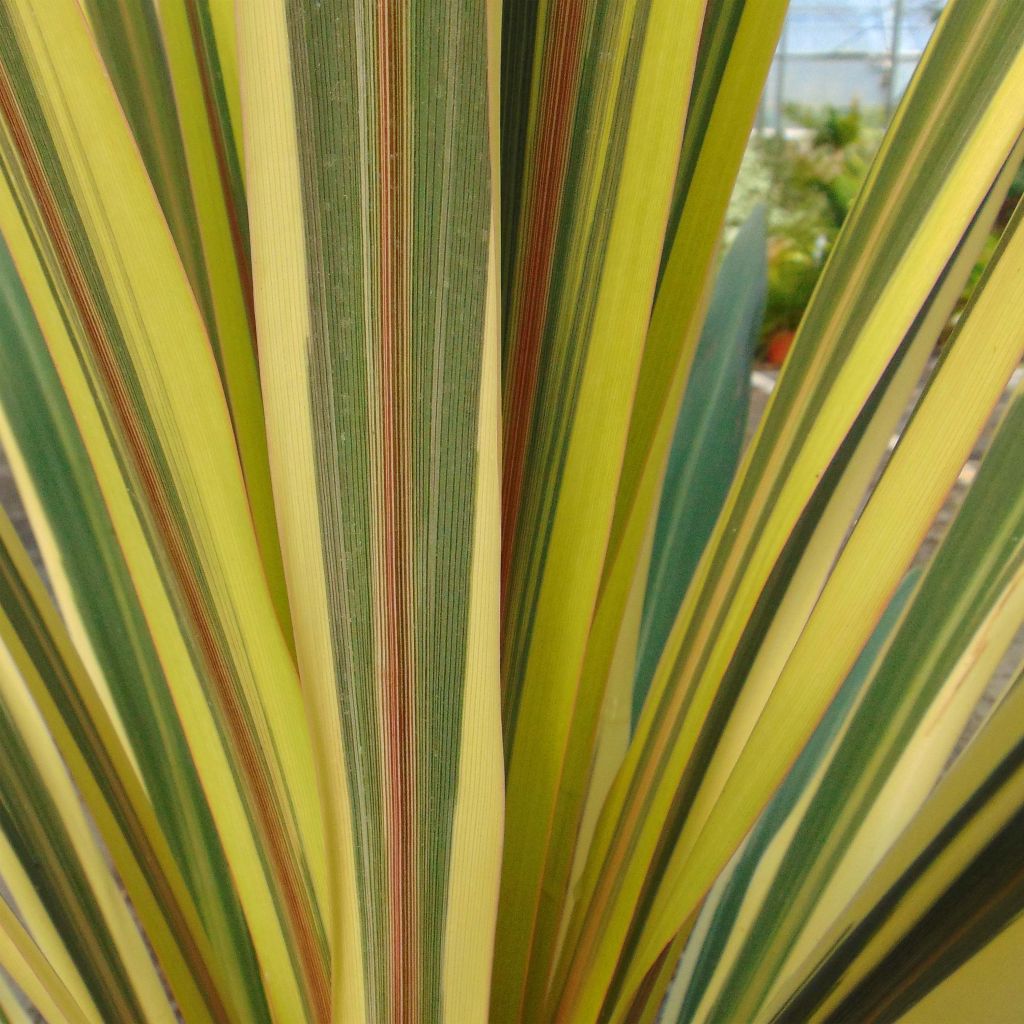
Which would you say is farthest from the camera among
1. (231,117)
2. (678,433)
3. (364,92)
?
(678,433)

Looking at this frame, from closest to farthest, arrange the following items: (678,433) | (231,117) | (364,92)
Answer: (364,92) < (231,117) < (678,433)

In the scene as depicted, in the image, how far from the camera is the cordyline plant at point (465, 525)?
16 centimetres

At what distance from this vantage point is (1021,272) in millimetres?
197

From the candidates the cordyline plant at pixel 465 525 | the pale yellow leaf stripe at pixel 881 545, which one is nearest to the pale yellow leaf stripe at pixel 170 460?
the cordyline plant at pixel 465 525

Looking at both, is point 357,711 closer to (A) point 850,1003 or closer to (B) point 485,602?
(B) point 485,602

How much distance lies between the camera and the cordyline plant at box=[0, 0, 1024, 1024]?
6.4 inches

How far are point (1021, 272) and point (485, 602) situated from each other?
5.5 inches

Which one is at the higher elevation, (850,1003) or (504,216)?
(504,216)

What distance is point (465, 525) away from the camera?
0.55 feet

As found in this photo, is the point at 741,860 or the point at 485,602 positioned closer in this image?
the point at 485,602

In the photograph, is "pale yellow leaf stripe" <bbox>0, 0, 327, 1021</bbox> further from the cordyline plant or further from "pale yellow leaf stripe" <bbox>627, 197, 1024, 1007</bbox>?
"pale yellow leaf stripe" <bbox>627, 197, 1024, 1007</bbox>

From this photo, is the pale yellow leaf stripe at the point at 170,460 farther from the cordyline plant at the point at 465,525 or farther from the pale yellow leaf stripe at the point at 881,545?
the pale yellow leaf stripe at the point at 881,545

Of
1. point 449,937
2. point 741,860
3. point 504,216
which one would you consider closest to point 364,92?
point 504,216

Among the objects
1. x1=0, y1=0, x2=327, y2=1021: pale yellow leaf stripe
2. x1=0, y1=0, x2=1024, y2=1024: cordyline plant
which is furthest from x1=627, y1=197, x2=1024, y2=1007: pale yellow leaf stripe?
x1=0, y1=0, x2=327, y2=1021: pale yellow leaf stripe
